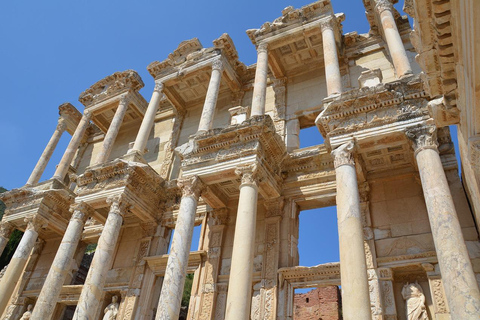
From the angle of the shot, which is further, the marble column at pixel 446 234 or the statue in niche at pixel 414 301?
the statue in niche at pixel 414 301

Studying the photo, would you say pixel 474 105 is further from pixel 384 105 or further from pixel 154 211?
pixel 154 211

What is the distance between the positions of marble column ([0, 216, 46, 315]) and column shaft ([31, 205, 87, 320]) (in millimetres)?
2925

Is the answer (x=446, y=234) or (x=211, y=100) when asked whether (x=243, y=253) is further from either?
(x=211, y=100)

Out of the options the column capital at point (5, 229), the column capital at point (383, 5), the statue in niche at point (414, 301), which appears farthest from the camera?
the column capital at point (5, 229)

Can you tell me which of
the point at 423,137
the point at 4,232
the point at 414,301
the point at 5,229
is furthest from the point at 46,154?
the point at 414,301

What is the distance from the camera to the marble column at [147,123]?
14969 mm

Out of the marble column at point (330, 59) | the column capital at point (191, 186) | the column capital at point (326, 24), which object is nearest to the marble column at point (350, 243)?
the marble column at point (330, 59)

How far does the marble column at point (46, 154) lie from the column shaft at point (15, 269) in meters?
3.34

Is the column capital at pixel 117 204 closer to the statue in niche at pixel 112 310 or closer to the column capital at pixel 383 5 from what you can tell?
the statue in niche at pixel 112 310

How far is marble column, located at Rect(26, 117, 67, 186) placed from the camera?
58.7 ft

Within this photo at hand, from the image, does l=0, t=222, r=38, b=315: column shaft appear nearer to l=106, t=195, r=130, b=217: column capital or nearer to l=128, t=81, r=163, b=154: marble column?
l=106, t=195, r=130, b=217: column capital

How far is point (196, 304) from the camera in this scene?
1195cm

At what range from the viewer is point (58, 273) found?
12.2 meters

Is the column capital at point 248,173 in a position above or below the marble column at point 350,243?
above
